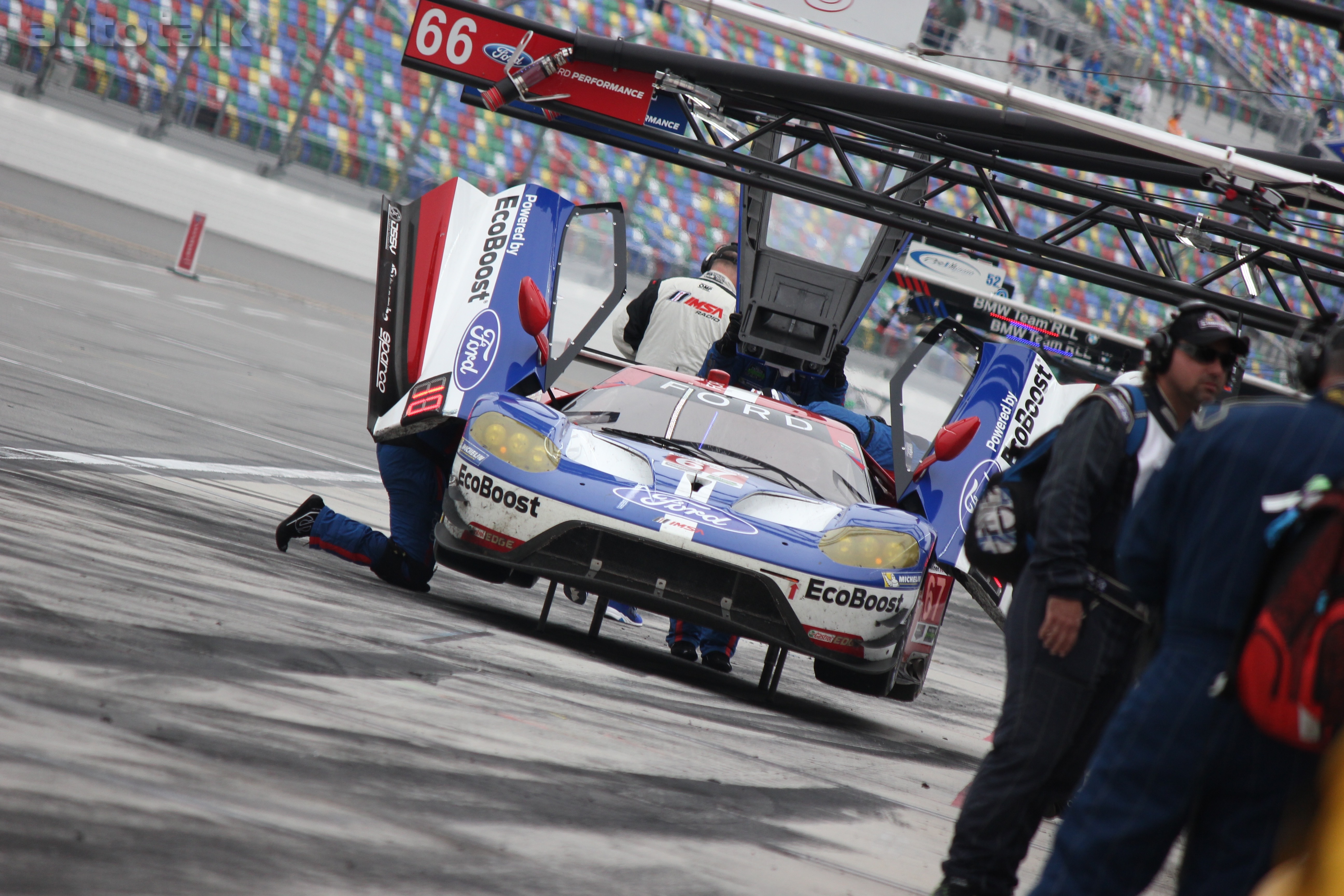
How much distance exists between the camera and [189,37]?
2630 centimetres

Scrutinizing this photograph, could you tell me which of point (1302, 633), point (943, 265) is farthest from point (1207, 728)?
point (943, 265)

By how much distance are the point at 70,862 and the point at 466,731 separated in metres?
1.52

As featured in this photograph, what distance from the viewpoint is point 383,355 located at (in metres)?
6.67

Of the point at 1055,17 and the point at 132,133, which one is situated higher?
the point at 1055,17

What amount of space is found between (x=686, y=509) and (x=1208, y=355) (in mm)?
2507

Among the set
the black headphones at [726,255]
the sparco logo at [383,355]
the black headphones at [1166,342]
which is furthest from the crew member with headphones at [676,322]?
the black headphones at [1166,342]

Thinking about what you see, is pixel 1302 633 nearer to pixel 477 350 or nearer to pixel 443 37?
pixel 477 350

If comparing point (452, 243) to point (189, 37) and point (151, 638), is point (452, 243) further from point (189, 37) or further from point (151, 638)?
point (189, 37)

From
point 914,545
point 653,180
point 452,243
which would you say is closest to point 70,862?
point 914,545

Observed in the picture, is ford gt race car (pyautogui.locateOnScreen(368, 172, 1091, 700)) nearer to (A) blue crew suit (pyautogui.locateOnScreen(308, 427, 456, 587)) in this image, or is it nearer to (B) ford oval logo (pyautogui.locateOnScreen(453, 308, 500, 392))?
(B) ford oval logo (pyautogui.locateOnScreen(453, 308, 500, 392))

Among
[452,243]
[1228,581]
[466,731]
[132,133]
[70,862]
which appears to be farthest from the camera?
[132,133]

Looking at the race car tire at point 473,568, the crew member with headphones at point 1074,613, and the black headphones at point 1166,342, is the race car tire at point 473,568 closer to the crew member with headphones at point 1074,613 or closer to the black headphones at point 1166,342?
the crew member with headphones at point 1074,613

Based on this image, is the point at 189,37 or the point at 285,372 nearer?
the point at 285,372

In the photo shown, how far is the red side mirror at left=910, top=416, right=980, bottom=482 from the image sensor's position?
246 inches
